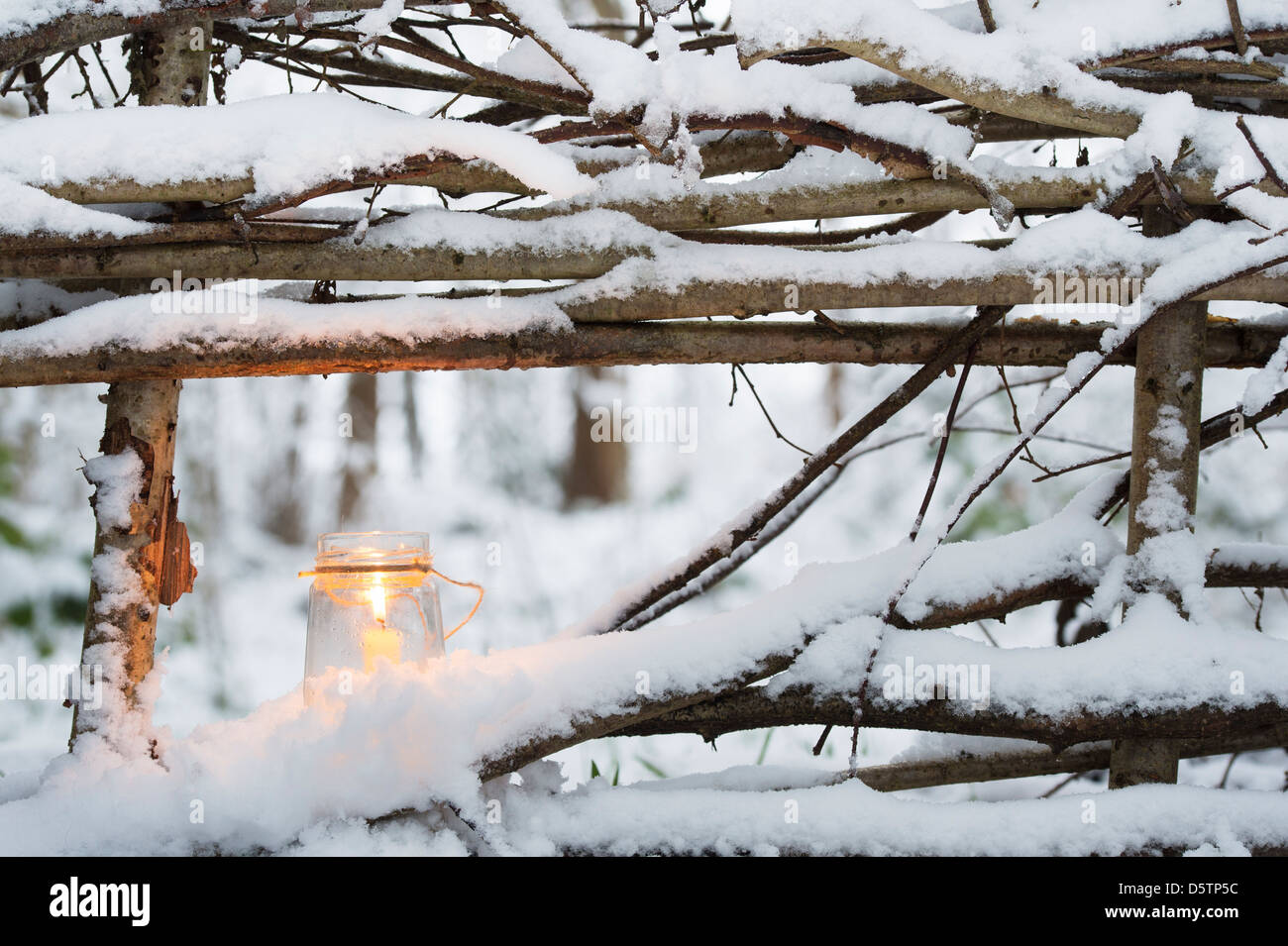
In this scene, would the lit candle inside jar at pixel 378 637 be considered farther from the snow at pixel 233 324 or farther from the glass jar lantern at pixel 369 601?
the snow at pixel 233 324

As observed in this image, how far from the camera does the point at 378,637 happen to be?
1351 millimetres

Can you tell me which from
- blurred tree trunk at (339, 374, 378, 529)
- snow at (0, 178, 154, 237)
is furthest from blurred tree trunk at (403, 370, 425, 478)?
snow at (0, 178, 154, 237)

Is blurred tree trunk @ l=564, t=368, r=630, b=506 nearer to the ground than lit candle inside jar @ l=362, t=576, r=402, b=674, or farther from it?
farther from it

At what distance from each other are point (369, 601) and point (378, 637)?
53 mm

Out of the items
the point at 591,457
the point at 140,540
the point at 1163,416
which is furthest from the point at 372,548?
the point at 591,457

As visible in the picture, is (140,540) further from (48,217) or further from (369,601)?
(48,217)

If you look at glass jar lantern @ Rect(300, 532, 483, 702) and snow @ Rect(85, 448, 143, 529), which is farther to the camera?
glass jar lantern @ Rect(300, 532, 483, 702)

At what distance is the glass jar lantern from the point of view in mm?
1318

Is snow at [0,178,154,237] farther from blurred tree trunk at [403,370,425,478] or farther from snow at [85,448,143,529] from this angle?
blurred tree trunk at [403,370,425,478]

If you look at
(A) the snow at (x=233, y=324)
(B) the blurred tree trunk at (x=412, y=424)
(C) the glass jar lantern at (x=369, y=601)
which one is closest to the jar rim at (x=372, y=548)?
(C) the glass jar lantern at (x=369, y=601)

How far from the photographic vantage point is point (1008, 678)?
119cm

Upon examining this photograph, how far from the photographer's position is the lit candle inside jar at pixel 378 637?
134cm

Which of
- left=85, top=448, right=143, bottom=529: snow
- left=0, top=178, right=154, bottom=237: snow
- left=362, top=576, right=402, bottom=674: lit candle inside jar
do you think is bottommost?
left=362, top=576, right=402, bottom=674: lit candle inside jar
